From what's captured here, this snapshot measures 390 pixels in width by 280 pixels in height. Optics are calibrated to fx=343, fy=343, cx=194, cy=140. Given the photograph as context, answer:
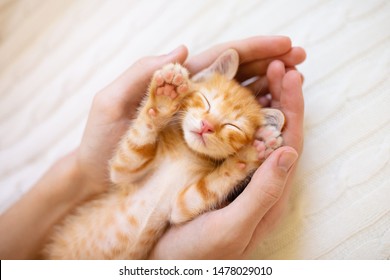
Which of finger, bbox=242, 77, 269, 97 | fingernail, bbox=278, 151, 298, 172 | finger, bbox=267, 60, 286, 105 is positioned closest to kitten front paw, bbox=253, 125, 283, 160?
fingernail, bbox=278, 151, 298, 172

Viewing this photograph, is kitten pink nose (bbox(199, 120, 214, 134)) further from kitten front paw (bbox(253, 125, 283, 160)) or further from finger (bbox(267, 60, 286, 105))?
finger (bbox(267, 60, 286, 105))

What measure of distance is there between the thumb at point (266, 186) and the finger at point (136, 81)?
50cm

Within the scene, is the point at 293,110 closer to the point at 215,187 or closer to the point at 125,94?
the point at 215,187

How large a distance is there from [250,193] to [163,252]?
403 mm

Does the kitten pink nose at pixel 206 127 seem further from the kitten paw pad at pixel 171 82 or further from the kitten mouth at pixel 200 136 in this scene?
the kitten paw pad at pixel 171 82

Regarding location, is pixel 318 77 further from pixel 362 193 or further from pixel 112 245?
pixel 112 245

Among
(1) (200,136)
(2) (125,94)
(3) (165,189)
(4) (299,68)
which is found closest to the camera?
(1) (200,136)

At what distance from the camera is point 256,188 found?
967 millimetres

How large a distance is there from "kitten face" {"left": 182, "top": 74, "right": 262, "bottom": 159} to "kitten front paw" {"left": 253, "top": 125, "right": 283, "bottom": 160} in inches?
1.3

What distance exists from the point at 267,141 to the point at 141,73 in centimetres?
51

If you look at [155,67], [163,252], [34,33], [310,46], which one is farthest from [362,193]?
[34,33]

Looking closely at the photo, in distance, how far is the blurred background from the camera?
4.04 ft

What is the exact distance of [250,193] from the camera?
0.98 meters

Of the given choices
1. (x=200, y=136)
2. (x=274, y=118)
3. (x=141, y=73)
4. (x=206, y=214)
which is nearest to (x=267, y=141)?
(x=274, y=118)
